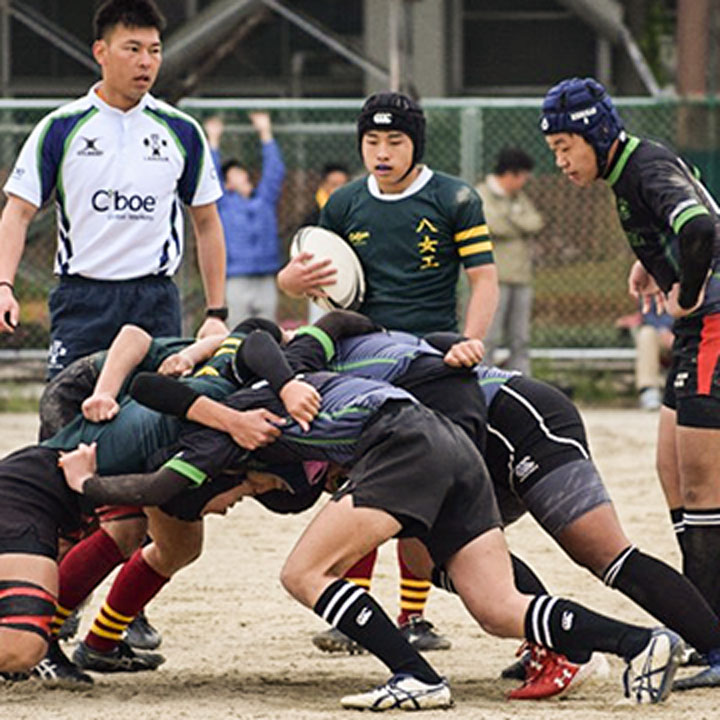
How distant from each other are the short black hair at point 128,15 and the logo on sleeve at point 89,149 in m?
0.41

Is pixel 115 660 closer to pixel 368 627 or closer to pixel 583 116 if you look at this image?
pixel 368 627

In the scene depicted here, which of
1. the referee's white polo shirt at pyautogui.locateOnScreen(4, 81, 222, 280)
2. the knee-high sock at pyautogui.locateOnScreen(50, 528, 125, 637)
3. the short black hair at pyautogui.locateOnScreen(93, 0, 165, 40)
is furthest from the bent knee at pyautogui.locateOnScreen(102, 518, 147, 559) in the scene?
the short black hair at pyautogui.locateOnScreen(93, 0, 165, 40)

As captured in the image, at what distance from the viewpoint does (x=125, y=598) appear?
7109mm

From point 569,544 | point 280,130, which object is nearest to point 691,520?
point 569,544

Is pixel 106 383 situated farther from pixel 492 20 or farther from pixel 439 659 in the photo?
pixel 492 20

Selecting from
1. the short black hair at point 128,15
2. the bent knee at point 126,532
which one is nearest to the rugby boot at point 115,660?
the bent knee at point 126,532

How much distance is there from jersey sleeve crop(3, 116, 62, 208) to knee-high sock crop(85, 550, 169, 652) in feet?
4.56

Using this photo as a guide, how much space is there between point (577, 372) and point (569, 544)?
907cm

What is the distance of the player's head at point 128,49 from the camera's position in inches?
296

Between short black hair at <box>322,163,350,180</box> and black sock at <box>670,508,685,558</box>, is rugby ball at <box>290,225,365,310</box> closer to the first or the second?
black sock at <box>670,508,685,558</box>

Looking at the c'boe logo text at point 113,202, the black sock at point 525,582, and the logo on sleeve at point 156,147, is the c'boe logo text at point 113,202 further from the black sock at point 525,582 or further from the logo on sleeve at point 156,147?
the black sock at point 525,582

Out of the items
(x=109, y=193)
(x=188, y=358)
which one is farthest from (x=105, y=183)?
(x=188, y=358)

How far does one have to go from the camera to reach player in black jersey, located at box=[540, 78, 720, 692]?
6.84 meters

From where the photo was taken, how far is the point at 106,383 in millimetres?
6719
